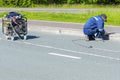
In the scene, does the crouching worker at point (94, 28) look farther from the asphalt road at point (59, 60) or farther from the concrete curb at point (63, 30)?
the concrete curb at point (63, 30)

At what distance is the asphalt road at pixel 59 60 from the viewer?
9273mm

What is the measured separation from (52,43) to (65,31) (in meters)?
3.82

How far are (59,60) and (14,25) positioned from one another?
16.8 feet

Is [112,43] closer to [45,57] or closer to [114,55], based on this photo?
[114,55]

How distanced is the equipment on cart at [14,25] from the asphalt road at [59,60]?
14.8 inches

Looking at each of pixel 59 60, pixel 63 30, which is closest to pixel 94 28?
pixel 63 30

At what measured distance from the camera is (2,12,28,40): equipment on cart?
52.0 feet

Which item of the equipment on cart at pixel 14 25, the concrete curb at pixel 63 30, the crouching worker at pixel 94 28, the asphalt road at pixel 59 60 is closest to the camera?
the asphalt road at pixel 59 60

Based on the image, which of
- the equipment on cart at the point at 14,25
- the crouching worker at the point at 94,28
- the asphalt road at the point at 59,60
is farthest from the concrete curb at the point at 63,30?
the equipment on cart at the point at 14,25

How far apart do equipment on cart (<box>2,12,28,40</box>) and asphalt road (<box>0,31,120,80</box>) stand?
0.38 m

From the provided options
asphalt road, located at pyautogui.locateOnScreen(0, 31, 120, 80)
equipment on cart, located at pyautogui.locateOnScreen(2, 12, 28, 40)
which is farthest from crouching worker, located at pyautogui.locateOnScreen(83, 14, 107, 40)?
equipment on cart, located at pyautogui.locateOnScreen(2, 12, 28, 40)

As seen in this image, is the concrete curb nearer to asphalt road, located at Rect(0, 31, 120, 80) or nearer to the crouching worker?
asphalt road, located at Rect(0, 31, 120, 80)

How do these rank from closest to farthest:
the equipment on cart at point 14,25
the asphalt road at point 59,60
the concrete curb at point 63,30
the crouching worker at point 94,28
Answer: the asphalt road at point 59,60
the crouching worker at point 94,28
the equipment on cart at point 14,25
the concrete curb at point 63,30

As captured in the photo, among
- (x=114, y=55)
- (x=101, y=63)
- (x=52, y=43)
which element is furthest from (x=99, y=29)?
(x=101, y=63)
